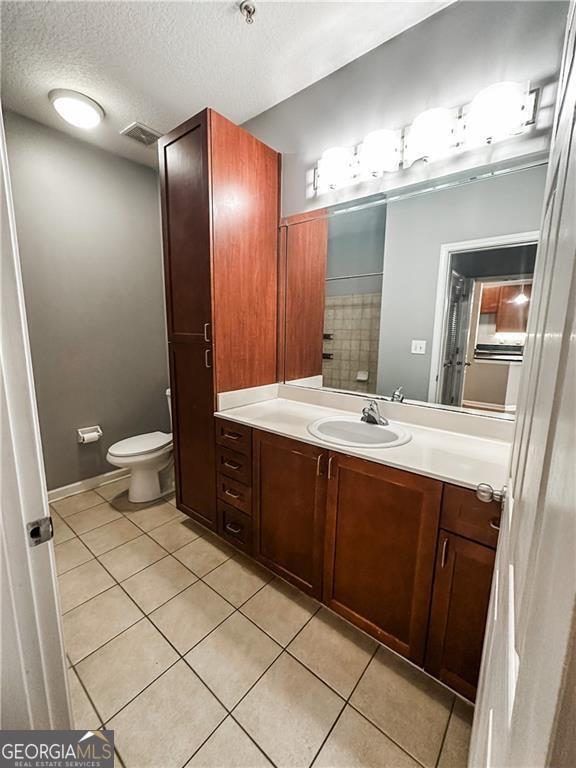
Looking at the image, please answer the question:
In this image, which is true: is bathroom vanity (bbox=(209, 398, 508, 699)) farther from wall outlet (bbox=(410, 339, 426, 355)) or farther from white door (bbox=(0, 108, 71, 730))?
white door (bbox=(0, 108, 71, 730))

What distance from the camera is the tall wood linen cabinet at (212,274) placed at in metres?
1.67

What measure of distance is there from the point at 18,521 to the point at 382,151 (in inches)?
75.8

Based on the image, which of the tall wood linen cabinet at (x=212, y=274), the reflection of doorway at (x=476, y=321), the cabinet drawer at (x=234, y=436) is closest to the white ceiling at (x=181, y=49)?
the tall wood linen cabinet at (x=212, y=274)

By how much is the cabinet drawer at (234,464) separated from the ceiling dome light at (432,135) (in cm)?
168

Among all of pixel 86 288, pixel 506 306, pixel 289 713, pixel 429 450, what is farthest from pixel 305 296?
pixel 289 713

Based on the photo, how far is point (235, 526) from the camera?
1.82 metres

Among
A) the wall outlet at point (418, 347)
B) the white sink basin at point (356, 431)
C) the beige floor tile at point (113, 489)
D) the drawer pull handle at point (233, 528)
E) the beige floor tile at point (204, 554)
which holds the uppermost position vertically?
the wall outlet at point (418, 347)

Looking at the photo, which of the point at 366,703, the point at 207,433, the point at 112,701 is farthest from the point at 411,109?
the point at 112,701

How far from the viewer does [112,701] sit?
1.13 m

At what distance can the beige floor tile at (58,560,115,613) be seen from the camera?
5.11 ft

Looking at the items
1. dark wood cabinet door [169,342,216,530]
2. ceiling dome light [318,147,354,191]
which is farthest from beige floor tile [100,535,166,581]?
ceiling dome light [318,147,354,191]

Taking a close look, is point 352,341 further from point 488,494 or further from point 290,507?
point 488,494

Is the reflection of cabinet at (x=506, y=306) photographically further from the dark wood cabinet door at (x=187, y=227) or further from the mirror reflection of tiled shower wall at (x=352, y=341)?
the dark wood cabinet door at (x=187, y=227)

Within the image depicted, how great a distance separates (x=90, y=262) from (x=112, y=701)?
8.58 feet
